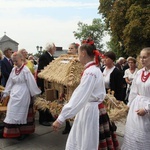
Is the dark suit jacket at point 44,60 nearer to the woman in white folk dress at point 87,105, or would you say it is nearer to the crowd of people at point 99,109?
the crowd of people at point 99,109

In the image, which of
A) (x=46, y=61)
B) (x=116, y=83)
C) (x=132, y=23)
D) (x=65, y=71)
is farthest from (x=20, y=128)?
(x=132, y=23)

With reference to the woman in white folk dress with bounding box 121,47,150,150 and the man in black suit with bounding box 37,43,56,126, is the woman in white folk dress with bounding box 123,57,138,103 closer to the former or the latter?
the man in black suit with bounding box 37,43,56,126

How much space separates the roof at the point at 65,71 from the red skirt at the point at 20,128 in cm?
84

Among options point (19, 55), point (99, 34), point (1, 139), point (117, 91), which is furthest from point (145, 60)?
point (99, 34)

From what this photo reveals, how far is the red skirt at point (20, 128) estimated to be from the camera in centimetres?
511

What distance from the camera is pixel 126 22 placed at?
88.0 feet

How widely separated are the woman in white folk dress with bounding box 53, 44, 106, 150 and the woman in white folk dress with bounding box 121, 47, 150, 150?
652 mm

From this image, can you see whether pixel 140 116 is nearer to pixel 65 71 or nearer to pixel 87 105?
pixel 87 105

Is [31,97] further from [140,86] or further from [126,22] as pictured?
[126,22]

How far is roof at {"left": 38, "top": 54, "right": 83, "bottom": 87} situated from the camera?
4.32 meters

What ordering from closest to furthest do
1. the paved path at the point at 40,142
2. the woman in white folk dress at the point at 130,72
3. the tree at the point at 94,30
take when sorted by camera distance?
the paved path at the point at 40,142 < the woman in white folk dress at the point at 130,72 < the tree at the point at 94,30

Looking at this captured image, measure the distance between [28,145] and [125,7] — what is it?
78.9ft

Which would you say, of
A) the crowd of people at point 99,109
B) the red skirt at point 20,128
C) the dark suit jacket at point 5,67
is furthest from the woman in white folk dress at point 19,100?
the crowd of people at point 99,109

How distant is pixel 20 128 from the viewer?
527 cm
